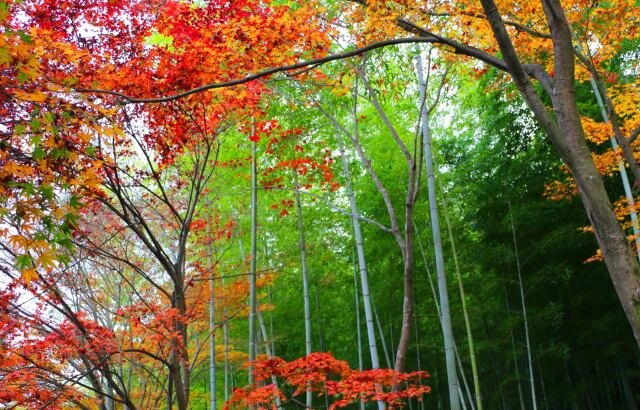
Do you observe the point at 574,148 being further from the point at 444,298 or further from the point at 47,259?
the point at 444,298

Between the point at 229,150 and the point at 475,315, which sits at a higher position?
the point at 229,150

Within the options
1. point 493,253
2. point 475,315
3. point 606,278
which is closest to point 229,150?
point 493,253

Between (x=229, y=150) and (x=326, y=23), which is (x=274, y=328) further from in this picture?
(x=326, y=23)

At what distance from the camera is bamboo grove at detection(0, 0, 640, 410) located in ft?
8.91

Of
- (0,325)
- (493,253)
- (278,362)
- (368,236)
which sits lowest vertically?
(278,362)

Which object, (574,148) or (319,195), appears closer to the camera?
(574,148)

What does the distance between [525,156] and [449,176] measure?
4.74 ft

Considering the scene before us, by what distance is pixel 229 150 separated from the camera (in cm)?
930

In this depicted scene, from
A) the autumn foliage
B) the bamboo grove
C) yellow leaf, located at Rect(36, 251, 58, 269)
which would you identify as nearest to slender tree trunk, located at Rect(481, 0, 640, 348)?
the bamboo grove

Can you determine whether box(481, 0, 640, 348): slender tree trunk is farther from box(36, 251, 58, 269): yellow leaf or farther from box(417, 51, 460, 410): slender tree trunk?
box(417, 51, 460, 410): slender tree trunk

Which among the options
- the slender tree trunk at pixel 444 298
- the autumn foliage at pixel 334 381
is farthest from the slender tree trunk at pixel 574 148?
the autumn foliage at pixel 334 381

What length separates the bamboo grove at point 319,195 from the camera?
8.91ft

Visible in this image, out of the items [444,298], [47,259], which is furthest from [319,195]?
[47,259]

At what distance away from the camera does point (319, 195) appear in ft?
29.4
